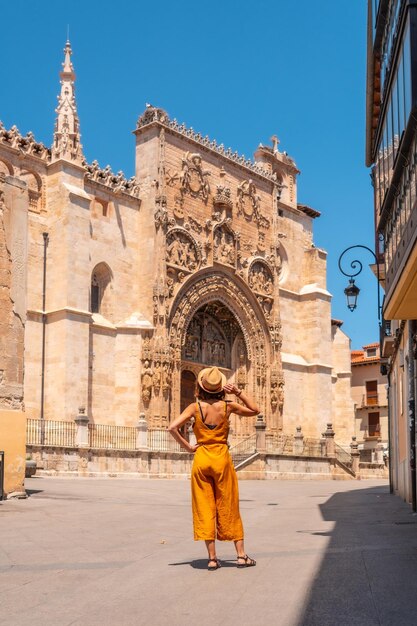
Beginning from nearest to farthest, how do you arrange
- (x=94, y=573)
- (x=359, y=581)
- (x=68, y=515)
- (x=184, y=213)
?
(x=359, y=581) < (x=94, y=573) < (x=68, y=515) < (x=184, y=213)

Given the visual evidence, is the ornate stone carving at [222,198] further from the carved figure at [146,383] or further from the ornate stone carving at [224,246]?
the carved figure at [146,383]

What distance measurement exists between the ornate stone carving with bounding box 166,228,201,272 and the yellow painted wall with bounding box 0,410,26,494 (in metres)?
20.6

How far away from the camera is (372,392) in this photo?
5269 centimetres

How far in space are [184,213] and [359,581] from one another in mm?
29569

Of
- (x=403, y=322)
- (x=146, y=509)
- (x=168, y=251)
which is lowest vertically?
(x=146, y=509)

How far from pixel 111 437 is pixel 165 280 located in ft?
25.5

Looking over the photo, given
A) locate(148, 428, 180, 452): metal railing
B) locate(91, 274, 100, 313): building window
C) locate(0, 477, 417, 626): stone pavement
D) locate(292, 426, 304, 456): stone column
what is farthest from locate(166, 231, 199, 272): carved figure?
locate(0, 477, 417, 626): stone pavement

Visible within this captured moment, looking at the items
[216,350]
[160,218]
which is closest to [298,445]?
[216,350]

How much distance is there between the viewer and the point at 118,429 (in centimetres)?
2809

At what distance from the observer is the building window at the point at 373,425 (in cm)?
5175

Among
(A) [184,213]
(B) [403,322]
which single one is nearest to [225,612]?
(B) [403,322]

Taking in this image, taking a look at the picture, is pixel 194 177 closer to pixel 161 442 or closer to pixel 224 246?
pixel 224 246

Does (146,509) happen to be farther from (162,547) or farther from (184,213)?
(184,213)

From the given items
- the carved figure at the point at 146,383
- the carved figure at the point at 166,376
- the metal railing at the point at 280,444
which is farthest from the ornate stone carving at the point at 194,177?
the metal railing at the point at 280,444
